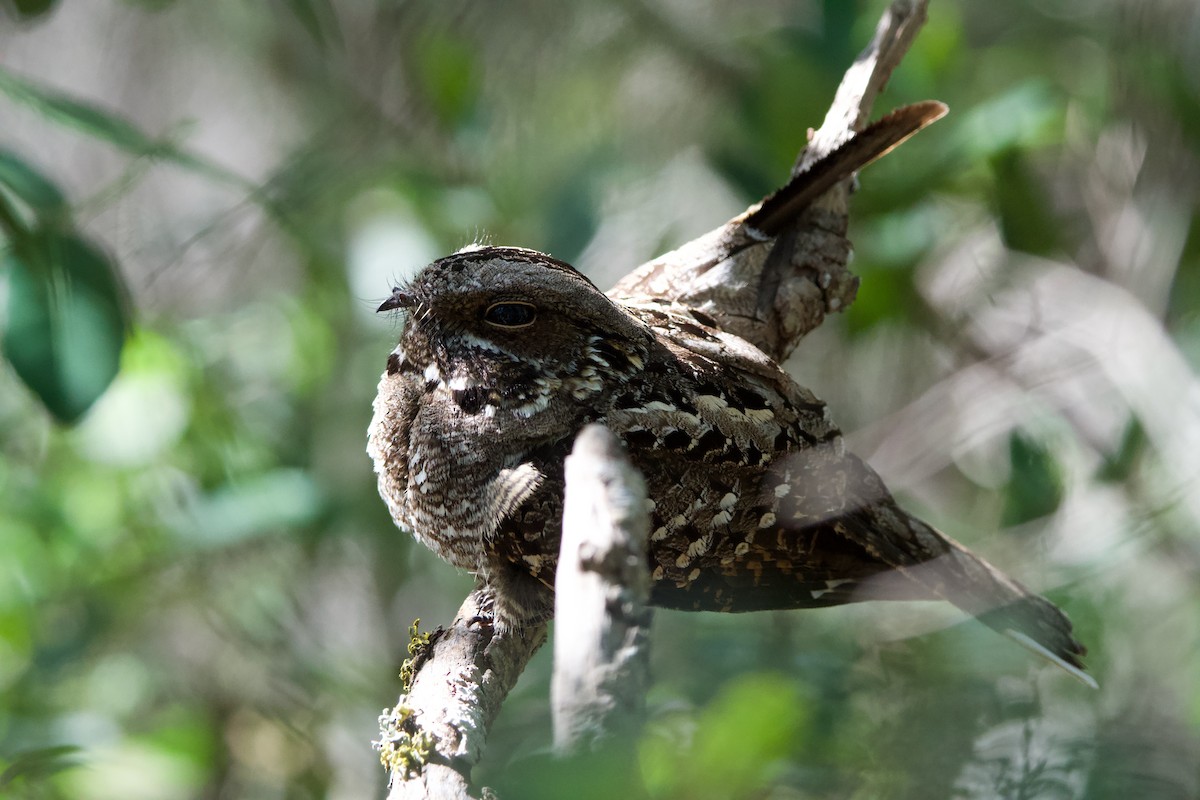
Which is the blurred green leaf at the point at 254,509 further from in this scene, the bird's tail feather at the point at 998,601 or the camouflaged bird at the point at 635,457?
the bird's tail feather at the point at 998,601

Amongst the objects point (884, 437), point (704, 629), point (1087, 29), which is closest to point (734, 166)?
point (884, 437)

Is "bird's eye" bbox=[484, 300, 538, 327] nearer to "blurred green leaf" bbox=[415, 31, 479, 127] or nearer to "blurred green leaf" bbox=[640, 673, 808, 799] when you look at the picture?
"blurred green leaf" bbox=[640, 673, 808, 799]

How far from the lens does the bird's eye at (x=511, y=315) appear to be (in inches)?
73.2

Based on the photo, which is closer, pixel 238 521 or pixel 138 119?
pixel 238 521

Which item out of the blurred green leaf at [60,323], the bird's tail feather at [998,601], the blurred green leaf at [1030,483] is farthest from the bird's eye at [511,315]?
the blurred green leaf at [1030,483]

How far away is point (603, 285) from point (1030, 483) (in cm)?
203

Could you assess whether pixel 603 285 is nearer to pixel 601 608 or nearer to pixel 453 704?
pixel 453 704

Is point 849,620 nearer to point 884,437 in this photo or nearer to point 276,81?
point 884,437

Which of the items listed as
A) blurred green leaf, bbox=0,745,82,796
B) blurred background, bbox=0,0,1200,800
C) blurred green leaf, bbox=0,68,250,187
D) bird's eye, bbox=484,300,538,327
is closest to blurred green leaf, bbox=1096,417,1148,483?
blurred background, bbox=0,0,1200,800

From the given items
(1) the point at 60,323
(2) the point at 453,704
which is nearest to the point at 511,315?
(2) the point at 453,704

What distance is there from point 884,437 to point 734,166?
126 centimetres

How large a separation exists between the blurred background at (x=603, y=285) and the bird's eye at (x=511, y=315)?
573 millimetres

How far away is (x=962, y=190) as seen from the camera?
3.59 meters

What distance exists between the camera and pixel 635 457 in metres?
1.83
